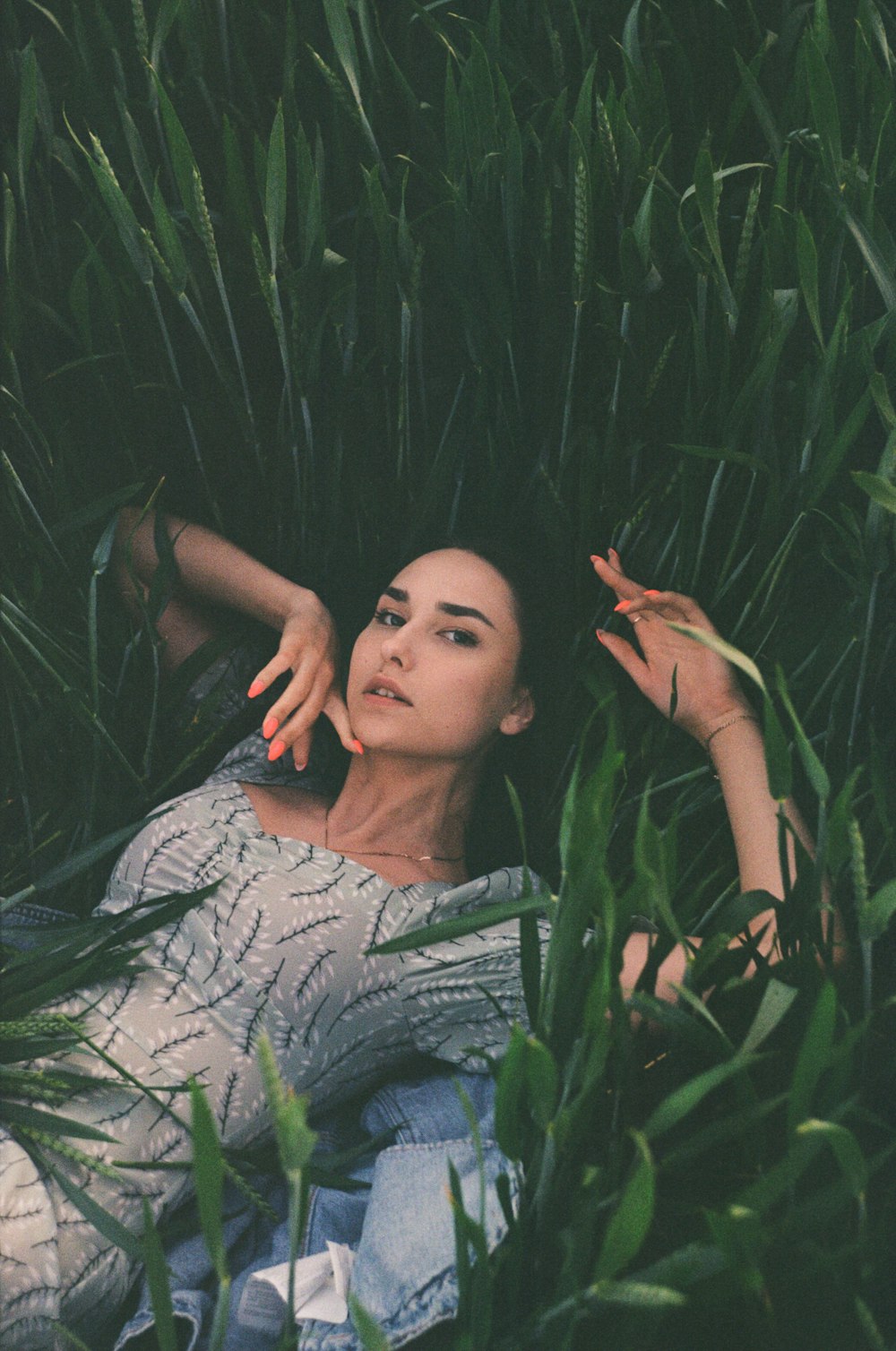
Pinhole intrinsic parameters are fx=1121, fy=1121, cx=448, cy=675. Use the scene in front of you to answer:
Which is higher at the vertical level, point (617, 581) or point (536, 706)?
point (617, 581)

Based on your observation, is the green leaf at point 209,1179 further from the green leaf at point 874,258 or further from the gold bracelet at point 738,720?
the green leaf at point 874,258

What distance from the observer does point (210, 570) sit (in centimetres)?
96

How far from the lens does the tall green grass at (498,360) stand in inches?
31.2

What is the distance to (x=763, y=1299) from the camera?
59 centimetres

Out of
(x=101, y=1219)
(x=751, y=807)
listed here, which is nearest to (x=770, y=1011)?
(x=751, y=807)

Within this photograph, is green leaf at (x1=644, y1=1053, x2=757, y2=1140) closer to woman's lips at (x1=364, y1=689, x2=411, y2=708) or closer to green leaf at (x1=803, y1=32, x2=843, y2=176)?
woman's lips at (x1=364, y1=689, x2=411, y2=708)

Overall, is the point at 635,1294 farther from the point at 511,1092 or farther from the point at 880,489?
the point at 880,489

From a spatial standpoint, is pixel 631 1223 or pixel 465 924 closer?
pixel 631 1223

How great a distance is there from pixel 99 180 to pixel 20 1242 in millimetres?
741

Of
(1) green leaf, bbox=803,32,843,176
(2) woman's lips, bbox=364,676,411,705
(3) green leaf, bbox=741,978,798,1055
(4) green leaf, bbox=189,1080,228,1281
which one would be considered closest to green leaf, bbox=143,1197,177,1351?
(4) green leaf, bbox=189,1080,228,1281

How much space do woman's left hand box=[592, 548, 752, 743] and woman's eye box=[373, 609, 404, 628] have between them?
6.6 inches

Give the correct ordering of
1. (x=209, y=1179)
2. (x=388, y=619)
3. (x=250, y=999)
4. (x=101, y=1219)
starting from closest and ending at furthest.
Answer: (x=209, y=1179) → (x=101, y=1219) → (x=250, y=999) → (x=388, y=619)

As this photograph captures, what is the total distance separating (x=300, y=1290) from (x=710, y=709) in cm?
50

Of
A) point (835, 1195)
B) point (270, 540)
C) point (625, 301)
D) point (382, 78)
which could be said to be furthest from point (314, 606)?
point (835, 1195)
